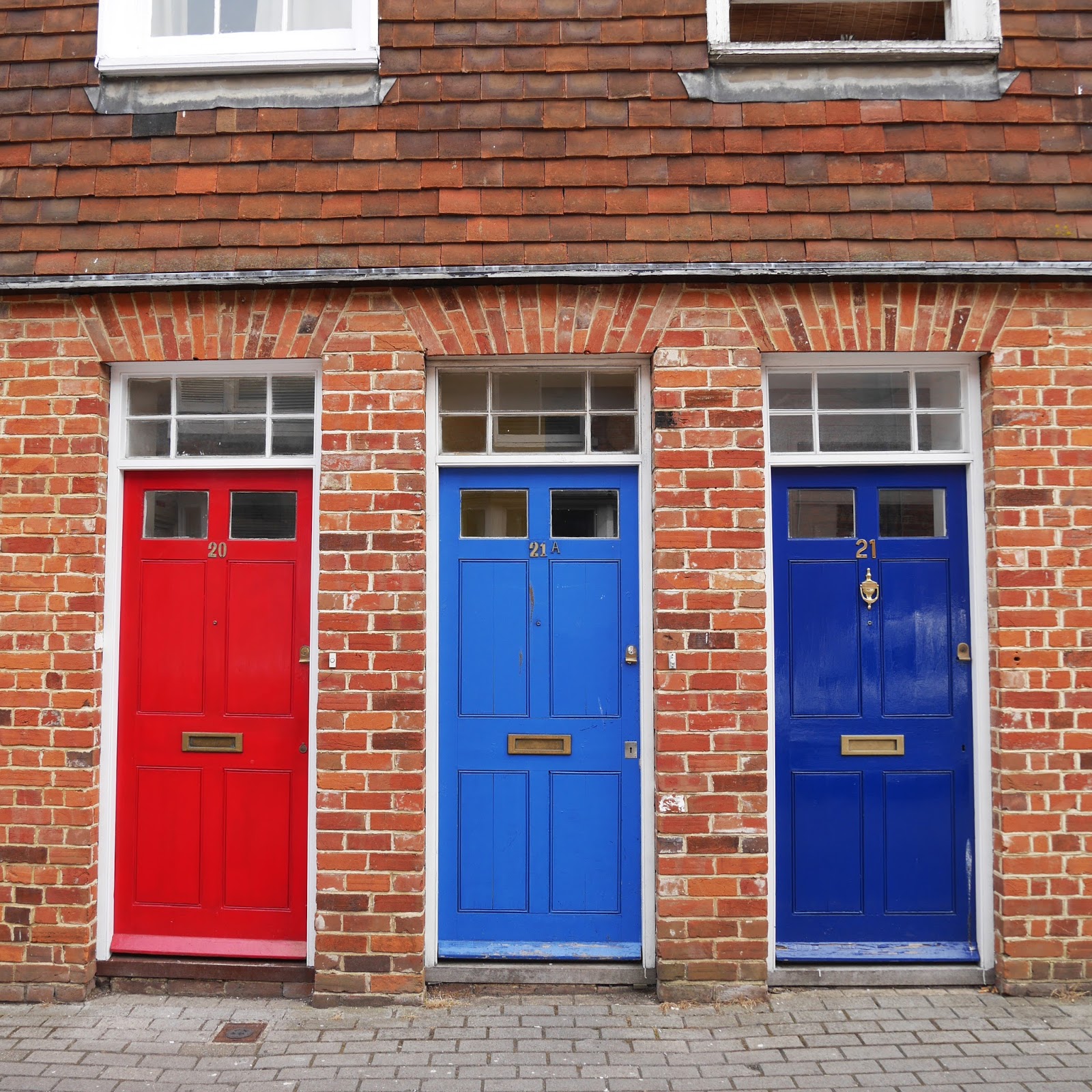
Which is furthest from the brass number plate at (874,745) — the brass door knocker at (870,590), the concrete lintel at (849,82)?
the concrete lintel at (849,82)

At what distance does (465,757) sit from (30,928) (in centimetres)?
222

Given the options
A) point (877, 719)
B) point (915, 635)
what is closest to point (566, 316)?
point (915, 635)

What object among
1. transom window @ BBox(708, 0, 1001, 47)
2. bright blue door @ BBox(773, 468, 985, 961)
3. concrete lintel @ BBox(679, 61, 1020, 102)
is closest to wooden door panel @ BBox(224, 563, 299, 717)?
bright blue door @ BBox(773, 468, 985, 961)

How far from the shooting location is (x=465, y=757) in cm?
446

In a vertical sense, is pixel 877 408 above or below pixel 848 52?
below

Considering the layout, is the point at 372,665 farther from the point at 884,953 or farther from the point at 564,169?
the point at 884,953

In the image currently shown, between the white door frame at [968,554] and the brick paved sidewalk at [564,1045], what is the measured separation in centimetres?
44

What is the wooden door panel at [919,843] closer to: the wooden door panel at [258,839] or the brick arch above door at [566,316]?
the brick arch above door at [566,316]

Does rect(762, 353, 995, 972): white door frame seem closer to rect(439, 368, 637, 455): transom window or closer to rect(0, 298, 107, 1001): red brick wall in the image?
rect(439, 368, 637, 455): transom window

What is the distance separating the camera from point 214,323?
4.41m

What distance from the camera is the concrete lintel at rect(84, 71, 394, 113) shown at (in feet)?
14.6

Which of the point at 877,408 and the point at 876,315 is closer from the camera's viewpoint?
the point at 876,315

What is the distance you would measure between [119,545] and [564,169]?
2.93m

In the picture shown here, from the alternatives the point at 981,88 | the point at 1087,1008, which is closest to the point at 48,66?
the point at 981,88
